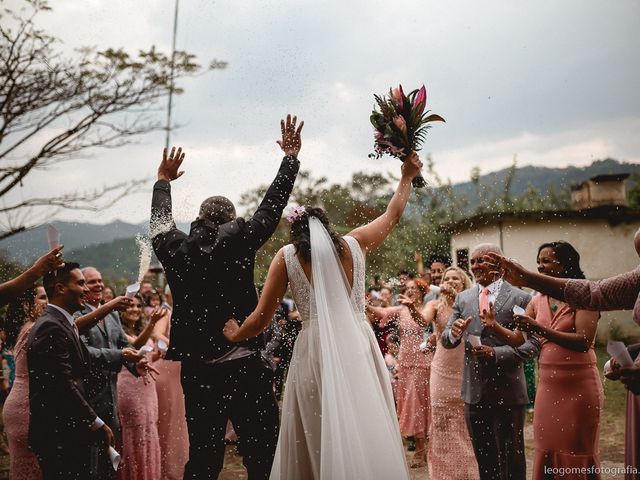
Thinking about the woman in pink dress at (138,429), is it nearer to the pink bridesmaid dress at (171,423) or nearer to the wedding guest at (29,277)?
the pink bridesmaid dress at (171,423)

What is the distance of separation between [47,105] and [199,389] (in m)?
6.70

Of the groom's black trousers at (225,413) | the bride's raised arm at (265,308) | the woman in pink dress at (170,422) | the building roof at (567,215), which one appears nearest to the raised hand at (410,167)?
the bride's raised arm at (265,308)

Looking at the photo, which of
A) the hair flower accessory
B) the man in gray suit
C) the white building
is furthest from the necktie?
the white building

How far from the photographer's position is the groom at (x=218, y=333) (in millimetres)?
4395

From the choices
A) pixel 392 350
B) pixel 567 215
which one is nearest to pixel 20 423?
pixel 392 350

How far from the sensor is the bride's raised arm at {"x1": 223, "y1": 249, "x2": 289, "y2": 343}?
4164 millimetres

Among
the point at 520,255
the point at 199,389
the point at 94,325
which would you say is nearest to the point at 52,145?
the point at 94,325

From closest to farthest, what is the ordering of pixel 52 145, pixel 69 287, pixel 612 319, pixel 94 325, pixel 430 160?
1. pixel 69 287
2. pixel 94 325
3. pixel 52 145
4. pixel 612 319
5. pixel 430 160

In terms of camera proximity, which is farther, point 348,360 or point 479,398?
point 479,398

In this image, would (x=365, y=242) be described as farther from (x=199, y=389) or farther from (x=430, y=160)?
(x=430, y=160)

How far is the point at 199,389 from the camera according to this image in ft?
14.5

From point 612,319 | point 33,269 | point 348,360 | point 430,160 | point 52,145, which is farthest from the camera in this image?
point 430,160

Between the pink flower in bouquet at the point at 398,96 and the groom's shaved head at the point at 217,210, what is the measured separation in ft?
5.20

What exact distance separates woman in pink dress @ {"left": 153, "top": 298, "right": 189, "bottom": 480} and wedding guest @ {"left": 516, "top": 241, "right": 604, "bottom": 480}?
13.8 ft
